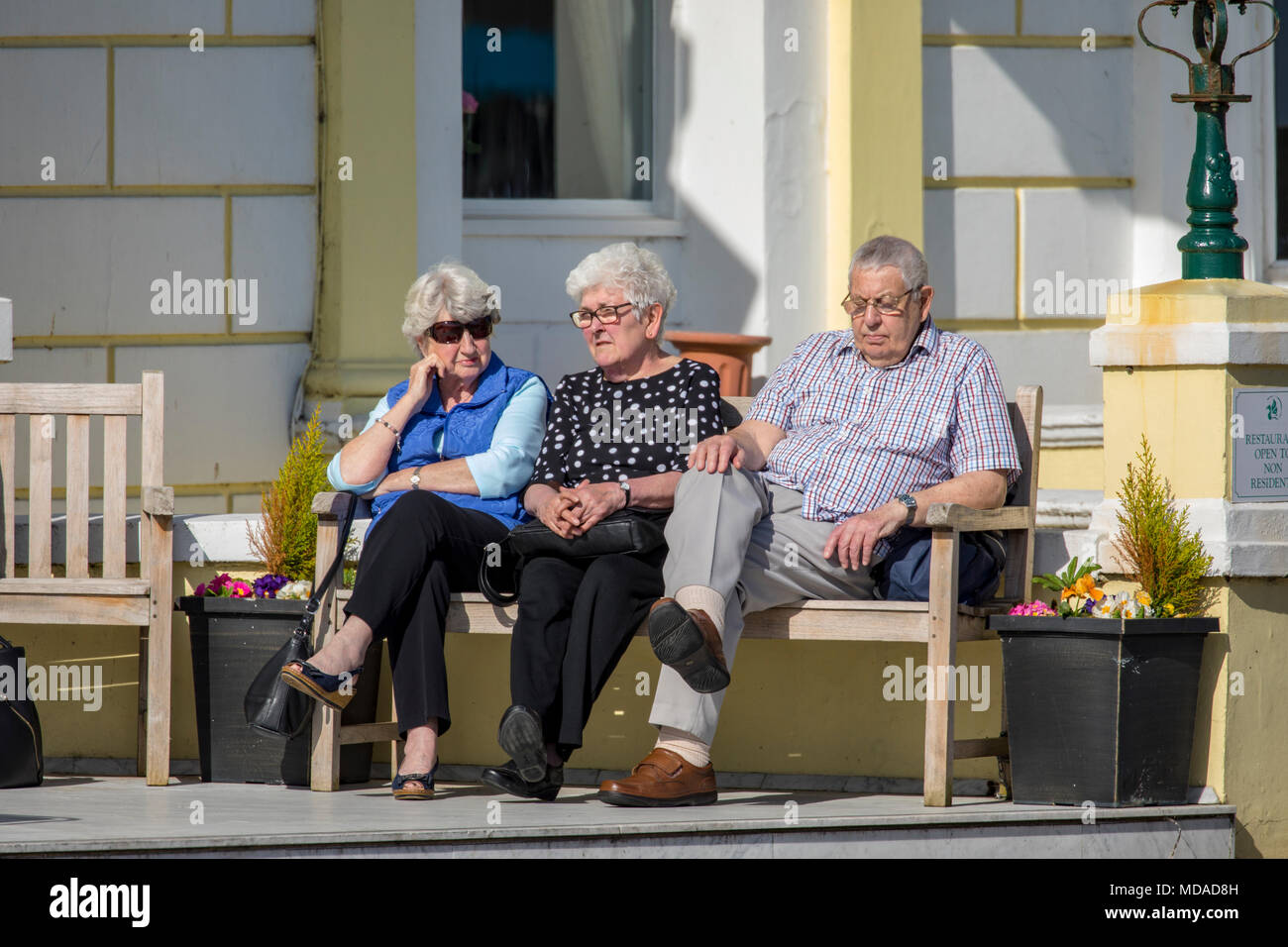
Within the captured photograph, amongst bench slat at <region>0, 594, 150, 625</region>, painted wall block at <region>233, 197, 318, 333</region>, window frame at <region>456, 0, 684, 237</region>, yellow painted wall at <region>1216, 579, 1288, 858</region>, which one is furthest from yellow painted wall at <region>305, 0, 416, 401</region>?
yellow painted wall at <region>1216, 579, 1288, 858</region>

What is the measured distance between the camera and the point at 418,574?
4324mm

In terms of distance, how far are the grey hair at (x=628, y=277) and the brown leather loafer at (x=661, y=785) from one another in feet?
4.07

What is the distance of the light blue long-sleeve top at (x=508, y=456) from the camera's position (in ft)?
15.2

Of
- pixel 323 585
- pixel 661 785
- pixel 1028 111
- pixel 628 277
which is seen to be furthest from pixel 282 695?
pixel 1028 111

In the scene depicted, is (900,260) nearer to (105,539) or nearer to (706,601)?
(706,601)

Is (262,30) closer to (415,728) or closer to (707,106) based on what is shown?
(707,106)

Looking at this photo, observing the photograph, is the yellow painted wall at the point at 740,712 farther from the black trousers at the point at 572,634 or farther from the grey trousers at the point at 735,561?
the black trousers at the point at 572,634

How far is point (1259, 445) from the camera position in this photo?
14.2 ft

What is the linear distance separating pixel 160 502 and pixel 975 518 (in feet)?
7.07

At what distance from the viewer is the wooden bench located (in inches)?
160

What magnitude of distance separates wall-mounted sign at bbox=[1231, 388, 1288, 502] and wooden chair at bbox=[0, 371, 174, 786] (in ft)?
9.22

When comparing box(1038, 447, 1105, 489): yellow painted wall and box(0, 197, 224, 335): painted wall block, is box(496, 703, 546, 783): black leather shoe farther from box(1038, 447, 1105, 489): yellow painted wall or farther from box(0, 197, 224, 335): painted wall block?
box(1038, 447, 1105, 489): yellow painted wall

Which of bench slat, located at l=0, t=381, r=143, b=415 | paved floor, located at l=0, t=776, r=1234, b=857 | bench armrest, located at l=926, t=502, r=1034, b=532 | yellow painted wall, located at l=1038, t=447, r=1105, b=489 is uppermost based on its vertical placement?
bench slat, located at l=0, t=381, r=143, b=415
